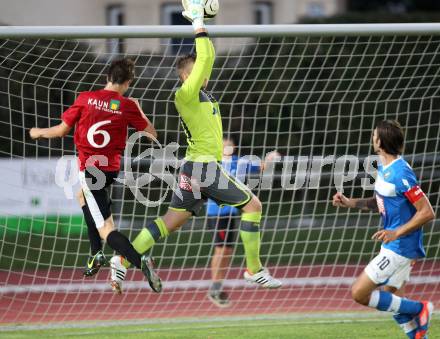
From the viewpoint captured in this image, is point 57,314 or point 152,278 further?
point 57,314

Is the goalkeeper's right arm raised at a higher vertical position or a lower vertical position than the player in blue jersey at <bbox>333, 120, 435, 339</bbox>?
higher

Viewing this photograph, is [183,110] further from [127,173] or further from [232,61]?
[232,61]

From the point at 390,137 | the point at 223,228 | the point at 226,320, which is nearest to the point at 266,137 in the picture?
the point at 223,228

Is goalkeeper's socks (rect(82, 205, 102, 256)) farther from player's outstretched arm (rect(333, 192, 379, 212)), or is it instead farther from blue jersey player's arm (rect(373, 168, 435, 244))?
blue jersey player's arm (rect(373, 168, 435, 244))

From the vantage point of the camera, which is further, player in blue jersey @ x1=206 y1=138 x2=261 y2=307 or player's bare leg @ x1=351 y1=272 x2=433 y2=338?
player in blue jersey @ x1=206 y1=138 x2=261 y2=307

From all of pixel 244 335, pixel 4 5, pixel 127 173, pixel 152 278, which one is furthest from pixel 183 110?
pixel 4 5

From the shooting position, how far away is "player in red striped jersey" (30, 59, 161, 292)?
8547mm

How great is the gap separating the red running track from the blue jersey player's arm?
358cm

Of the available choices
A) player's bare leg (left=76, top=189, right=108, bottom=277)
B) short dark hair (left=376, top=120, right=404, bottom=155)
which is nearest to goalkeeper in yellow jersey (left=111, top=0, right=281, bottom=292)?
player's bare leg (left=76, top=189, right=108, bottom=277)

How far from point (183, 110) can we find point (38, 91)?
4.80 m

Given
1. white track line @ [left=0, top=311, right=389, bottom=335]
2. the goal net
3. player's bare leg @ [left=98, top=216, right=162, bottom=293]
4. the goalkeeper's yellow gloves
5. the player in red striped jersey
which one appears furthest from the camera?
the goal net

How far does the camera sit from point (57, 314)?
1105cm

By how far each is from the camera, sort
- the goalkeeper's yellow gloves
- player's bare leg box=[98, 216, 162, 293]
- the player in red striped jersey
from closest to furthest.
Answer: player's bare leg box=[98, 216, 162, 293] < the goalkeeper's yellow gloves < the player in red striped jersey

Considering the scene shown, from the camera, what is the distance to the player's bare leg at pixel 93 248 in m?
8.62
